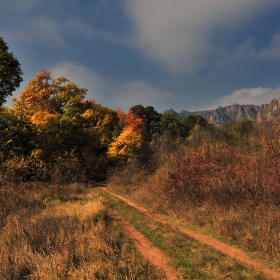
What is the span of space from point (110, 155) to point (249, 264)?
23.1 metres

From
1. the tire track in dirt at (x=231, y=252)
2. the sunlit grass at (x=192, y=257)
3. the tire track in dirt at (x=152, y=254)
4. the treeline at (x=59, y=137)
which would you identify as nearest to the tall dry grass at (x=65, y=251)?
the tire track in dirt at (x=152, y=254)

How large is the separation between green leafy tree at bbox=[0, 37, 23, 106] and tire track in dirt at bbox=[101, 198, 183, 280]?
76.8ft

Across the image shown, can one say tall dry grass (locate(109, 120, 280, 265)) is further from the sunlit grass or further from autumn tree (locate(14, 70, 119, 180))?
autumn tree (locate(14, 70, 119, 180))

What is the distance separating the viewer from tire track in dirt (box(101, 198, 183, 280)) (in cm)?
519

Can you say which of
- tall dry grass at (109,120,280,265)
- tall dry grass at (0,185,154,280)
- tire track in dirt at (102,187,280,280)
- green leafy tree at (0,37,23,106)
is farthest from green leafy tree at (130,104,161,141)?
tall dry grass at (0,185,154,280)

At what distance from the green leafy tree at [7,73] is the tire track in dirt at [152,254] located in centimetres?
2342

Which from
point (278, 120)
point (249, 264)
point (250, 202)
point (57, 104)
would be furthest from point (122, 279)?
point (57, 104)

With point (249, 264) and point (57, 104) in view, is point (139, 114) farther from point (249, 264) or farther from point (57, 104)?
point (249, 264)

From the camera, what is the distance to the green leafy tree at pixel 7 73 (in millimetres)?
24047

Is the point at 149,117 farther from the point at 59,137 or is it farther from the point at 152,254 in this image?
the point at 152,254

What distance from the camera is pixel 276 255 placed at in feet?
19.1

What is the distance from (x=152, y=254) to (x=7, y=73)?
26387 mm

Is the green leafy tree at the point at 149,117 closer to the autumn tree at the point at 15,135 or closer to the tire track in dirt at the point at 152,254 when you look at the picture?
the autumn tree at the point at 15,135

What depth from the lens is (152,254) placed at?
6.34m
